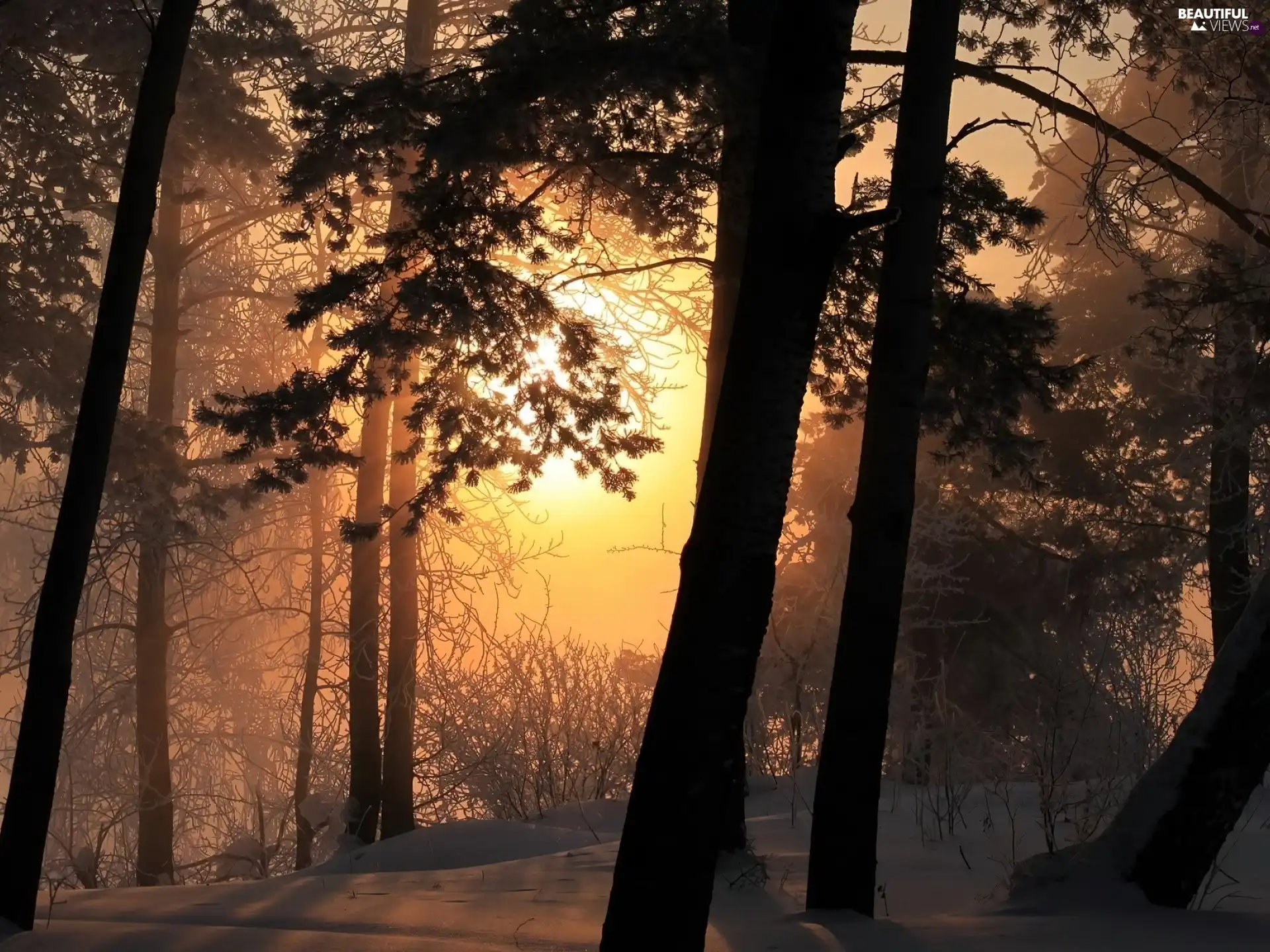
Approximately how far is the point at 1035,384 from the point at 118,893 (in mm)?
6587

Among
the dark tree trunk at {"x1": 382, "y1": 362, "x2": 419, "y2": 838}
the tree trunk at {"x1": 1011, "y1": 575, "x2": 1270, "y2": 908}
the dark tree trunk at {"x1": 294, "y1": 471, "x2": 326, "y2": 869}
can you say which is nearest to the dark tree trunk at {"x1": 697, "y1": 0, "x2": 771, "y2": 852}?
the tree trunk at {"x1": 1011, "y1": 575, "x2": 1270, "y2": 908}

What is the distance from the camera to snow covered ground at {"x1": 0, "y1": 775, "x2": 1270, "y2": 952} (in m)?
4.83

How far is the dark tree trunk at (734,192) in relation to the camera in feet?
21.9

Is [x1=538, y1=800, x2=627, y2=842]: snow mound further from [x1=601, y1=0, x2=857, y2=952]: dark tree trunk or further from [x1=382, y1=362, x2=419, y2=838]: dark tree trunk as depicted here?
[x1=601, y1=0, x2=857, y2=952]: dark tree trunk

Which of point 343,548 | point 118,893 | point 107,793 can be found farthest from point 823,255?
point 107,793

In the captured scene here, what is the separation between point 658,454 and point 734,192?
3.66 metres

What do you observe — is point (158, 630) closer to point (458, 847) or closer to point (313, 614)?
point (313, 614)

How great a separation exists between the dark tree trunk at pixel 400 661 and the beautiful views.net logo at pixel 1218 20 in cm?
933

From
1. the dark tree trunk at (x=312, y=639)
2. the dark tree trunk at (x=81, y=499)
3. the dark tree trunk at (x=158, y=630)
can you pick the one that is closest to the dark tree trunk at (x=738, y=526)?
the dark tree trunk at (x=81, y=499)

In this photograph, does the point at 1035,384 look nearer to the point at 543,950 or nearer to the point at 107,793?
the point at 543,950

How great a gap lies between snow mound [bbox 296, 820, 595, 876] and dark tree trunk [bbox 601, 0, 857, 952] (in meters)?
3.97

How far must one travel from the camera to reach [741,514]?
13.5 feet

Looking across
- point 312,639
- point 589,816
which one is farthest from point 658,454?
point 312,639

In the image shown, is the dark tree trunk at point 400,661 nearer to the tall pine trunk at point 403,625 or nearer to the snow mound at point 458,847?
the tall pine trunk at point 403,625
